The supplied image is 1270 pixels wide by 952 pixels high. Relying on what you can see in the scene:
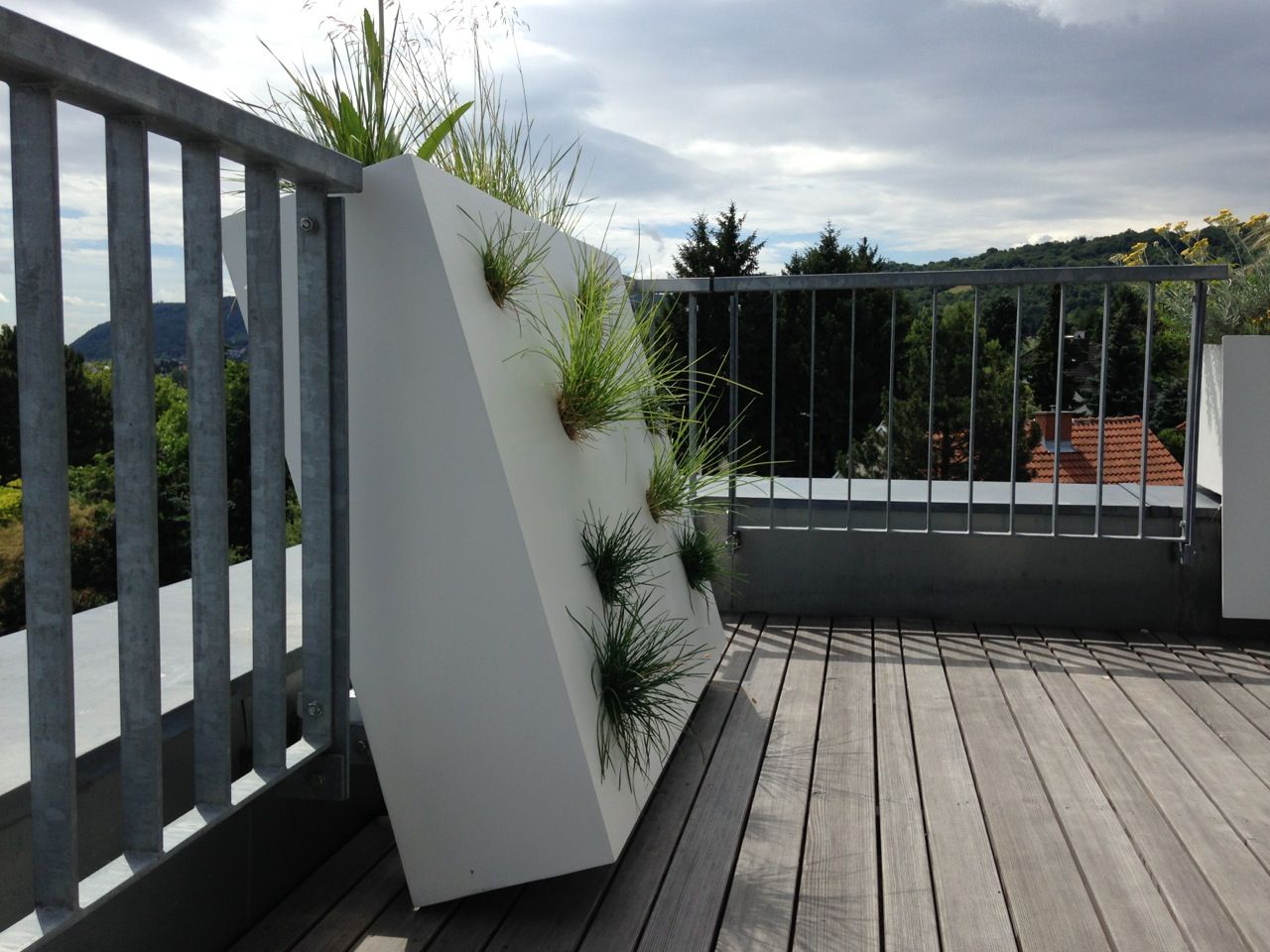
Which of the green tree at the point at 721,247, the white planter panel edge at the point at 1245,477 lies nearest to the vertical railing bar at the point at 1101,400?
the white planter panel edge at the point at 1245,477

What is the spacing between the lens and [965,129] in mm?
32438

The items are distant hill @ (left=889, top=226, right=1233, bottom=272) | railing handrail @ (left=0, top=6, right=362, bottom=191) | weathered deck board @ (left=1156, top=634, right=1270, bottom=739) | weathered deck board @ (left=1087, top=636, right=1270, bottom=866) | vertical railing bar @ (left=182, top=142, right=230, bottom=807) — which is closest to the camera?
railing handrail @ (left=0, top=6, right=362, bottom=191)

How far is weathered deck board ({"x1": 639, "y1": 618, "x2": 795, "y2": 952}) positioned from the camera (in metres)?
1.49

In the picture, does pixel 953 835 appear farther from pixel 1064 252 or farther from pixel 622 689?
pixel 1064 252

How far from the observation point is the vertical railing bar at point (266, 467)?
4.27ft

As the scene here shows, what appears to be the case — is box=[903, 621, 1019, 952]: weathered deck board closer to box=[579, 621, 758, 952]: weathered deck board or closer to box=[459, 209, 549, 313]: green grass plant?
box=[579, 621, 758, 952]: weathered deck board

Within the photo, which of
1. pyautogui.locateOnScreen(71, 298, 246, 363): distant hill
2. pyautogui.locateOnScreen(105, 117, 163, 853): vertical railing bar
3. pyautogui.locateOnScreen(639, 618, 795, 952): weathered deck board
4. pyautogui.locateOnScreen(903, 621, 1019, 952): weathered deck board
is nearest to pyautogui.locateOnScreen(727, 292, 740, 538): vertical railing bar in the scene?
pyautogui.locateOnScreen(639, 618, 795, 952): weathered deck board

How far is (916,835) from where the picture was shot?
5.94 feet

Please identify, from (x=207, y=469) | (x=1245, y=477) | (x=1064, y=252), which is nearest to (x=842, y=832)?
(x=207, y=469)

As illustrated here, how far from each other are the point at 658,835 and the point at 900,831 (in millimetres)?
444

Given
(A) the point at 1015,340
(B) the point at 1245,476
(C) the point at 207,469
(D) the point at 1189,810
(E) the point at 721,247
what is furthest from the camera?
(E) the point at 721,247

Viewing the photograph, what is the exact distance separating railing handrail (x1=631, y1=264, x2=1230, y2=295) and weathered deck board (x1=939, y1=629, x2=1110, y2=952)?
1.30 metres

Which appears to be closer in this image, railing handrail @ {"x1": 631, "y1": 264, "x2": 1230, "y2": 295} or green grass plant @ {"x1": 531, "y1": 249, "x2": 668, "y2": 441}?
green grass plant @ {"x1": 531, "y1": 249, "x2": 668, "y2": 441}

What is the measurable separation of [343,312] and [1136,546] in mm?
2853
